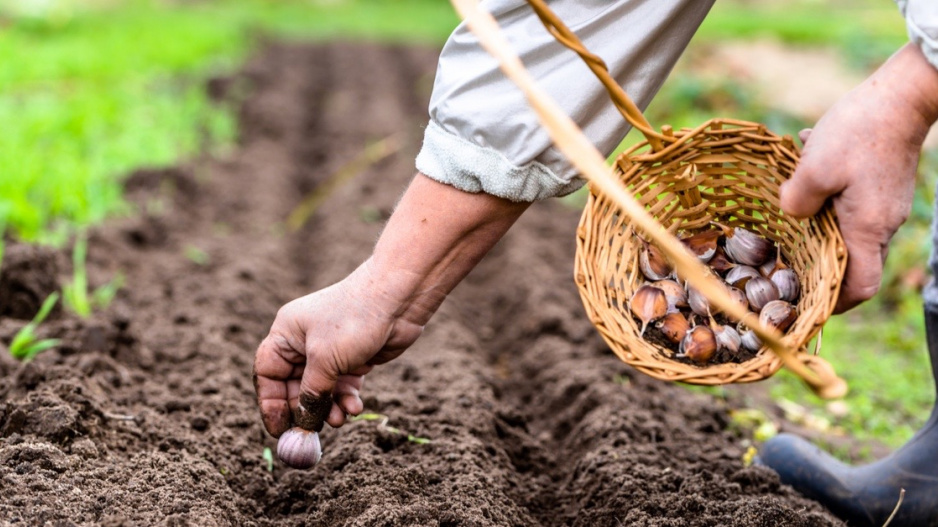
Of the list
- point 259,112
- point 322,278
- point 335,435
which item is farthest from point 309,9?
point 335,435

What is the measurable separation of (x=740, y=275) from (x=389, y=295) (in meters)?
0.69

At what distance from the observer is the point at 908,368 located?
3.51 meters

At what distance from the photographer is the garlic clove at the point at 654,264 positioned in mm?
1909

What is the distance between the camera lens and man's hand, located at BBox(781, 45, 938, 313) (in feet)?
5.09

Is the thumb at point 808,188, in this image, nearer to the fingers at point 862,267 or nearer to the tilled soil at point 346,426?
the fingers at point 862,267

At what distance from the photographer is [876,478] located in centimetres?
230

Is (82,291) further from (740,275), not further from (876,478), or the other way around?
(876,478)

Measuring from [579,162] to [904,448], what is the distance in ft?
4.68

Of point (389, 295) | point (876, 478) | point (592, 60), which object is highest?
point (592, 60)

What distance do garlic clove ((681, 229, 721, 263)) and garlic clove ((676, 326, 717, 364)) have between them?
20 centimetres

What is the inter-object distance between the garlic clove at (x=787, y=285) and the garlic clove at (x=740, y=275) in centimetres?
4

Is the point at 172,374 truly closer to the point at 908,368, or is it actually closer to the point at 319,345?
the point at 319,345

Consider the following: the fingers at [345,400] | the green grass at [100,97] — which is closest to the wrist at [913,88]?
the fingers at [345,400]

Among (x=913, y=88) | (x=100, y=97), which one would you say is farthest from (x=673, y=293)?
(x=100, y=97)
